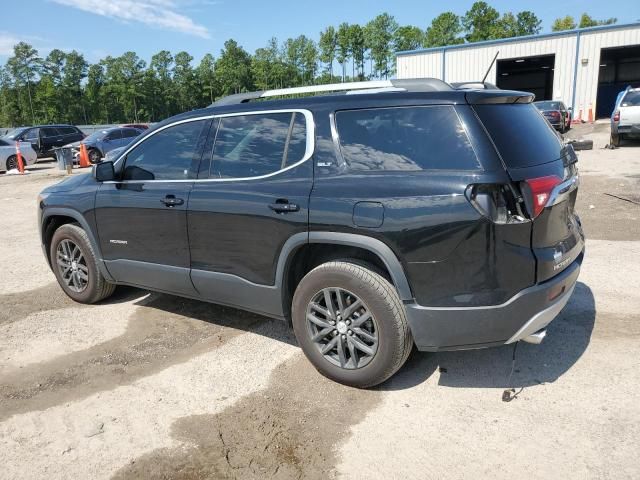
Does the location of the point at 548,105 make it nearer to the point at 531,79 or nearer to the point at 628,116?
the point at 628,116

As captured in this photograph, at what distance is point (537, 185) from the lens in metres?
2.86

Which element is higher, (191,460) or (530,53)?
(530,53)

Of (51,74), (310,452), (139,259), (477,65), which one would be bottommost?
(310,452)

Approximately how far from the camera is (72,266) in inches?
201

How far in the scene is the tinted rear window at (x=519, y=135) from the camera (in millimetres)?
2891

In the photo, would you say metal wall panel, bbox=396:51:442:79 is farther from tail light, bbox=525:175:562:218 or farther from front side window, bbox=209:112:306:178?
tail light, bbox=525:175:562:218

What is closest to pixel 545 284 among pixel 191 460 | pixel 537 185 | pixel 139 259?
pixel 537 185

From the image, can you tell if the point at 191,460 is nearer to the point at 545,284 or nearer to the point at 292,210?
the point at 292,210

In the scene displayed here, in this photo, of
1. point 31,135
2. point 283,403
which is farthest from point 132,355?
point 31,135

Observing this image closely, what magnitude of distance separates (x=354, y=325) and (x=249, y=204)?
112 centimetres

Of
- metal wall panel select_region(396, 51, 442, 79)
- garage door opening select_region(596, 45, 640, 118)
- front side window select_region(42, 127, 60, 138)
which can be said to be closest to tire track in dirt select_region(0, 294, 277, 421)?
front side window select_region(42, 127, 60, 138)

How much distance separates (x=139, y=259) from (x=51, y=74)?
85.7 m

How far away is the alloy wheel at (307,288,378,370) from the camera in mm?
3215

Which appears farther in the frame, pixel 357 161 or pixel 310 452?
pixel 357 161
